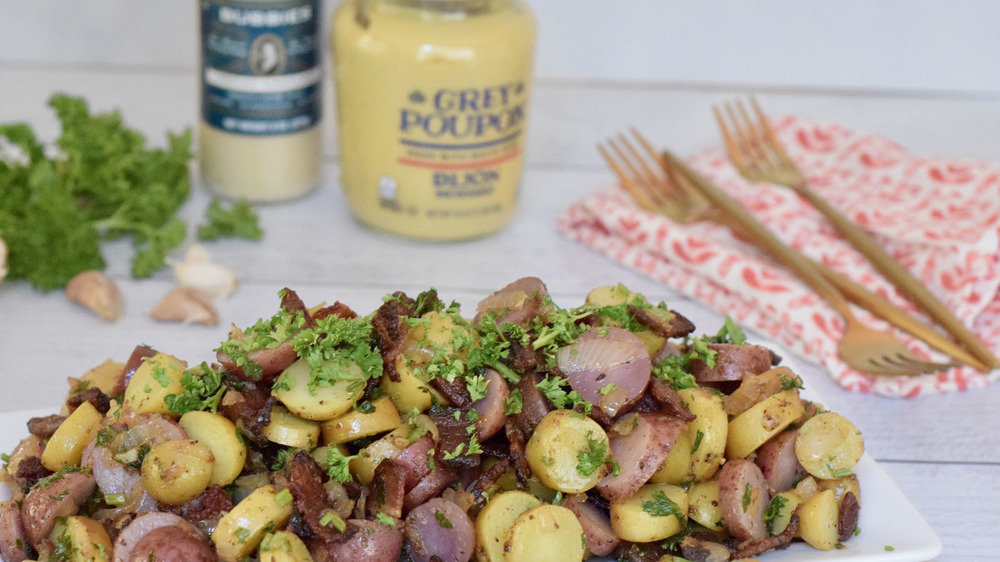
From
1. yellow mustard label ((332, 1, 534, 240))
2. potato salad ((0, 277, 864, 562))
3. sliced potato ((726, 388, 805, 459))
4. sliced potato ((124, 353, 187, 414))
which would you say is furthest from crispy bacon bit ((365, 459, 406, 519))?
yellow mustard label ((332, 1, 534, 240))

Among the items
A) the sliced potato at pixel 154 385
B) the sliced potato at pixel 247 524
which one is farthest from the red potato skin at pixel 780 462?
the sliced potato at pixel 154 385

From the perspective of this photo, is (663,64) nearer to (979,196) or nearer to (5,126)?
(979,196)

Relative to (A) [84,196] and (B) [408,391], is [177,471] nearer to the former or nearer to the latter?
(B) [408,391]

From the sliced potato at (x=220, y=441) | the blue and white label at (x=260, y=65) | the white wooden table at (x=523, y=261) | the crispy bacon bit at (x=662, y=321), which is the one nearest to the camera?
the sliced potato at (x=220, y=441)

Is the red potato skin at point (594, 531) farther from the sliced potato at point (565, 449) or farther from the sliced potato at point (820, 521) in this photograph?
the sliced potato at point (820, 521)

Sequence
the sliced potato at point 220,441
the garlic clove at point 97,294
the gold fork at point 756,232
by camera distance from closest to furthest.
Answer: the sliced potato at point 220,441, the gold fork at point 756,232, the garlic clove at point 97,294

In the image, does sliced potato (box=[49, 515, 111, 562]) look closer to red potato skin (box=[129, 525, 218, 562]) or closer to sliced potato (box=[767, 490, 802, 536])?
red potato skin (box=[129, 525, 218, 562])

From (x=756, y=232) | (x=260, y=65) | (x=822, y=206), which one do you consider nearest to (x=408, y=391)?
(x=756, y=232)
